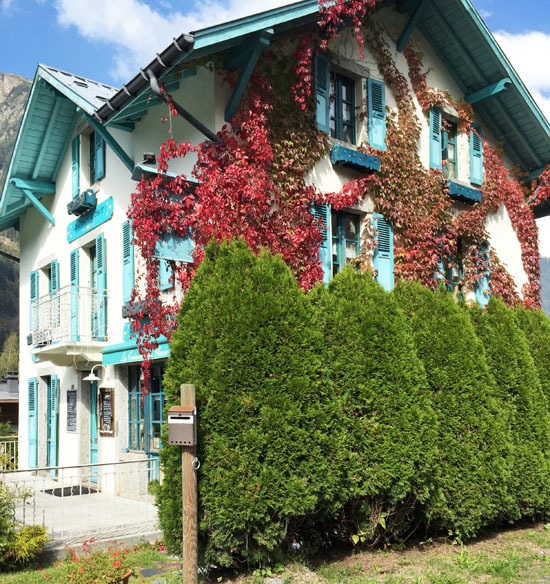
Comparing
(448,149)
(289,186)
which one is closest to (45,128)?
(289,186)

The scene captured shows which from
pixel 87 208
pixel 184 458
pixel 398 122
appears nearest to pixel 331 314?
pixel 184 458

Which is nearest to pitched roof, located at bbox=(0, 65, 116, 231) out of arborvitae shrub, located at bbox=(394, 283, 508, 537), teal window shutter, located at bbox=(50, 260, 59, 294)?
teal window shutter, located at bbox=(50, 260, 59, 294)

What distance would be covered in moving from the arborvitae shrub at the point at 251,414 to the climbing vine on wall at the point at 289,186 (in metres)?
1.70

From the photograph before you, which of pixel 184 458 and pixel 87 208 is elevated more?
pixel 87 208

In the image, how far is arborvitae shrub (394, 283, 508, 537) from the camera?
7.11m

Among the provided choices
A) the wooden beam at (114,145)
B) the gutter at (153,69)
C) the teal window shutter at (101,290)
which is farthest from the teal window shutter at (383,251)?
the teal window shutter at (101,290)

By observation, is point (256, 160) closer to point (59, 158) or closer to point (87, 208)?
point (87, 208)

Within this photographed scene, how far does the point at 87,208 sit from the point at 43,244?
351 centimetres

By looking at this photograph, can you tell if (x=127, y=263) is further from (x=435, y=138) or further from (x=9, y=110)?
(x=9, y=110)

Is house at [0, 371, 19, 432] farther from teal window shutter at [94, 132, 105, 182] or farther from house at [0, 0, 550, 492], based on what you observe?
teal window shutter at [94, 132, 105, 182]

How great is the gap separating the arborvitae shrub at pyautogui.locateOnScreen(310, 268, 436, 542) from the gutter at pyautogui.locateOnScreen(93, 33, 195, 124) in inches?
141

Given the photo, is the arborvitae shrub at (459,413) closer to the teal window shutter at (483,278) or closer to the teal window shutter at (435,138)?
the teal window shutter at (435,138)

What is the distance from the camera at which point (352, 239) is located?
11211mm

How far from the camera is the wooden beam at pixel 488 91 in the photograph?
43.0 feet
